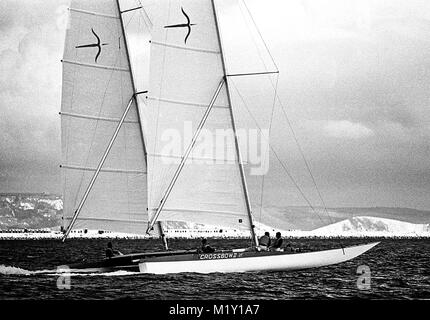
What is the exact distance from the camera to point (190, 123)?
44500mm

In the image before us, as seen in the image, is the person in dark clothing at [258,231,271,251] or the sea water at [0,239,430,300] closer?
the sea water at [0,239,430,300]

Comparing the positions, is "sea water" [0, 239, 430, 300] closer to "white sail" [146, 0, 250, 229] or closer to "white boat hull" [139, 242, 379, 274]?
"white boat hull" [139, 242, 379, 274]

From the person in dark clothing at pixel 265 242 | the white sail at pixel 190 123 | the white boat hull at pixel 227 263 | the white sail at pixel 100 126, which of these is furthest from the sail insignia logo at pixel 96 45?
the person in dark clothing at pixel 265 242

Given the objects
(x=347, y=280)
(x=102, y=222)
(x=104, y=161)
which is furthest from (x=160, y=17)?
(x=347, y=280)

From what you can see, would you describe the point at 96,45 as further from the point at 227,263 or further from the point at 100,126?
the point at 227,263

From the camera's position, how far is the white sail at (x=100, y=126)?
4962 cm

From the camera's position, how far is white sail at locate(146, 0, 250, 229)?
43.8 meters

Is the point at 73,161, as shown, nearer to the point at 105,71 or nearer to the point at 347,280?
the point at 105,71

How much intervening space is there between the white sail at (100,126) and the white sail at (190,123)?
5840 mm

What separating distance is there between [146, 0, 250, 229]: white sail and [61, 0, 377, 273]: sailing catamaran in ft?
0.20

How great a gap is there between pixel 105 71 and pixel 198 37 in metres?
9.06

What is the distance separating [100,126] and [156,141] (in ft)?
23.7

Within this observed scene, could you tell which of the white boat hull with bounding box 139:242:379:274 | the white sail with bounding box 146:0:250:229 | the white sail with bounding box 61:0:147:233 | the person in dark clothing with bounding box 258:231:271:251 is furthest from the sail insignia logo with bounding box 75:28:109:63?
the person in dark clothing with bounding box 258:231:271:251

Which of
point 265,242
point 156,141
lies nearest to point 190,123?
point 156,141
